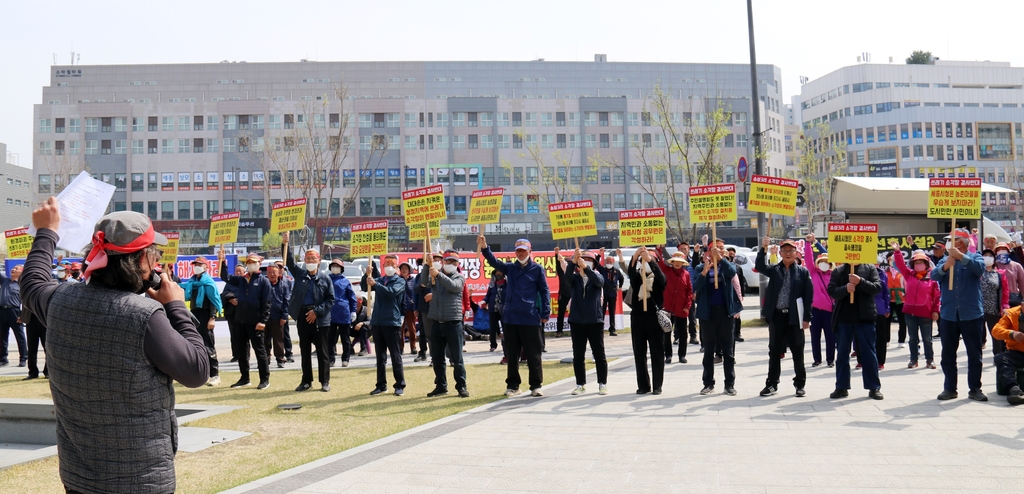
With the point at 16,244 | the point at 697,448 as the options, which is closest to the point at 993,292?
the point at 697,448

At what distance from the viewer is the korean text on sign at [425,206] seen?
13201 mm

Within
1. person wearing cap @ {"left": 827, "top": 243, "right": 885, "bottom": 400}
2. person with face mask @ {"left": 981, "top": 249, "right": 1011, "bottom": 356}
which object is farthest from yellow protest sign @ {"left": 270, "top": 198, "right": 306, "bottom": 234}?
person with face mask @ {"left": 981, "top": 249, "right": 1011, "bottom": 356}

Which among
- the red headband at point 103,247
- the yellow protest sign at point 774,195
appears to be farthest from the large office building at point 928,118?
the red headband at point 103,247

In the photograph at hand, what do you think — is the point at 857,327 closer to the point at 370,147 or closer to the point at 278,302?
the point at 278,302

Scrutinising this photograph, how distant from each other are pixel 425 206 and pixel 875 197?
53.1 ft

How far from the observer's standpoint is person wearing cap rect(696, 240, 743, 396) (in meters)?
10.9

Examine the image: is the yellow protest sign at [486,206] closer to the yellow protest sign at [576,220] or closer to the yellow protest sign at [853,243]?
the yellow protest sign at [576,220]

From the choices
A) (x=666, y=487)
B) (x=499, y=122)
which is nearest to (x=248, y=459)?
(x=666, y=487)

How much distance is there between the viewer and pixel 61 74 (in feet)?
306

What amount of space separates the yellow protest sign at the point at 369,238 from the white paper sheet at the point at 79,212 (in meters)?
9.99

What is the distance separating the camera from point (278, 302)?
1440cm

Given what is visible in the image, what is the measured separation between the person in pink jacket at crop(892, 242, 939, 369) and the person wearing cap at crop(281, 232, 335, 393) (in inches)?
353

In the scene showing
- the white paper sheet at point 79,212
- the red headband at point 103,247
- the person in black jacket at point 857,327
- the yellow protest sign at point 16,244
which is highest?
the yellow protest sign at point 16,244

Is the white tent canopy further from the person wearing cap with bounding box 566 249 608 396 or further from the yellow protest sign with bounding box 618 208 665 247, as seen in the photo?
the person wearing cap with bounding box 566 249 608 396
